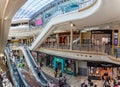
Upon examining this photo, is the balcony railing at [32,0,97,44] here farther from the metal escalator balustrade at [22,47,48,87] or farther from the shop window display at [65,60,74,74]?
the shop window display at [65,60,74,74]

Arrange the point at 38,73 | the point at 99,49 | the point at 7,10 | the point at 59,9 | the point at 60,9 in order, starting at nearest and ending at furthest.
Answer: the point at 7,10 < the point at 99,49 < the point at 38,73 < the point at 60,9 < the point at 59,9

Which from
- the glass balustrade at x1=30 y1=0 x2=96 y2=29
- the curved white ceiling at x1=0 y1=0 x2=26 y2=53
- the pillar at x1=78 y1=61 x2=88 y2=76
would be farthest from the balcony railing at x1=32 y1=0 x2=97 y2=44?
the curved white ceiling at x1=0 y1=0 x2=26 y2=53

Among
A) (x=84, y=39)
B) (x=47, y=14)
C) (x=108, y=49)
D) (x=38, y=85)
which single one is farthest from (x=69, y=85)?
(x=47, y=14)

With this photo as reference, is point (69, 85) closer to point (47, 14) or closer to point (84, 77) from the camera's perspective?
point (84, 77)

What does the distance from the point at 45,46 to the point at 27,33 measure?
14.8 metres

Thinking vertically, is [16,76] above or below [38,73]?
above

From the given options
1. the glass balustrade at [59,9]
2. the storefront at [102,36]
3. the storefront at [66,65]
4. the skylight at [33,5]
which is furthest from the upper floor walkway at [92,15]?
the skylight at [33,5]

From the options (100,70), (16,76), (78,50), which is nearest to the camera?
(16,76)

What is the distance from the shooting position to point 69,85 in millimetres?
21422

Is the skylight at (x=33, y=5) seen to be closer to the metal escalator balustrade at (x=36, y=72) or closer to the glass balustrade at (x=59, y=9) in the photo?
the glass balustrade at (x=59, y=9)

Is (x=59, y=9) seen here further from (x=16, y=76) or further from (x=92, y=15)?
(x=92, y=15)

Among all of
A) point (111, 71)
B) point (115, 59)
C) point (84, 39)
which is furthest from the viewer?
point (84, 39)

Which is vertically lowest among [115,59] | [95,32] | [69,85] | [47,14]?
[69,85]

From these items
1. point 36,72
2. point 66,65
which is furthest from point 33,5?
point 36,72
